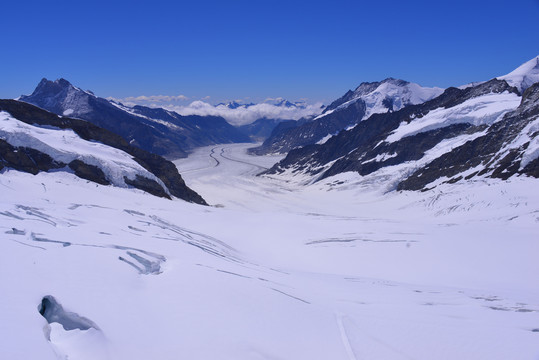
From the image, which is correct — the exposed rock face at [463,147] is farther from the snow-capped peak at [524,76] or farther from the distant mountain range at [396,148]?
the snow-capped peak at [524,76]

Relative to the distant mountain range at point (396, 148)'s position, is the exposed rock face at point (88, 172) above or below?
below

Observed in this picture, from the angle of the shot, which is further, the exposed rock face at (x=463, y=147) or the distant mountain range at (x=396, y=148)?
the exposed rock face at (x=463, y=147)

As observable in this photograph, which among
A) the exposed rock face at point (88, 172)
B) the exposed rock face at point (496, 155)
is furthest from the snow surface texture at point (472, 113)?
the exposed rock face at point (88, 172)

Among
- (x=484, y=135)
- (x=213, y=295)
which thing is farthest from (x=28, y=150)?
(x=484, y=135)

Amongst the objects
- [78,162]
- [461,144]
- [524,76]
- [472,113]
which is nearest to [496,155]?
[461,144]

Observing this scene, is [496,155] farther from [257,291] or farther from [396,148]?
[257,291]
